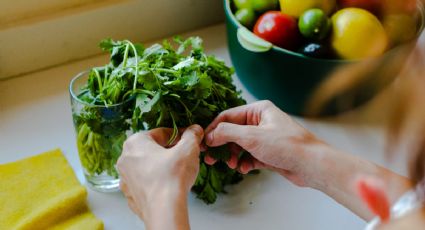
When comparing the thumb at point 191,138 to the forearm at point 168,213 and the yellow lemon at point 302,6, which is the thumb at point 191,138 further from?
the yellow lemon at point 302,6

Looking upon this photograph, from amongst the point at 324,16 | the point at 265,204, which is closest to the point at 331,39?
the point at 324,16

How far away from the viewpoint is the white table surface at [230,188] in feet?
2.55

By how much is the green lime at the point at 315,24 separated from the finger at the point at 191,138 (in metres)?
0.25

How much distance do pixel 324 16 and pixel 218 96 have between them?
0.21m

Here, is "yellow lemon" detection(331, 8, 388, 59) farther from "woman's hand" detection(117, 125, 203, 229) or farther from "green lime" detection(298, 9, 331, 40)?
"woman's hand" detection(117, 125, 203, 229)

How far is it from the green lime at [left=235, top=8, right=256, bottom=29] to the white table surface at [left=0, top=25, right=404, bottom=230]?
0.44 ft

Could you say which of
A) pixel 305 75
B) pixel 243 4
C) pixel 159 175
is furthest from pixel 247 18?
pixel 159 175

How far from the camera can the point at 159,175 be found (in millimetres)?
619

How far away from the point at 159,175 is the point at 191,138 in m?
0.07

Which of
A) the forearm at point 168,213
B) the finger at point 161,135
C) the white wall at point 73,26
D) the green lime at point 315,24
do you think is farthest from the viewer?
the white wall at point 73,26

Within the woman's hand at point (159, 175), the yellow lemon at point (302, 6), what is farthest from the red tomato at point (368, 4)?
the woman's hand at point (159, 175)

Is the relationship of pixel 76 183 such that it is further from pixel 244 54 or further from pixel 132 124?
pixel 244 54

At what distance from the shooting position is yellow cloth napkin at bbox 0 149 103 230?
756 millimetres

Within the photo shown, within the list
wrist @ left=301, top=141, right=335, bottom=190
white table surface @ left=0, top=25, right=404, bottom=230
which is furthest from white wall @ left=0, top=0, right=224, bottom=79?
wrist @ left=301, top=141, right=335, bottom=190
